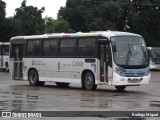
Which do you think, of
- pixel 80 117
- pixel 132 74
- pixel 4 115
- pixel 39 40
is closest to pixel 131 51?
pixel 132 74

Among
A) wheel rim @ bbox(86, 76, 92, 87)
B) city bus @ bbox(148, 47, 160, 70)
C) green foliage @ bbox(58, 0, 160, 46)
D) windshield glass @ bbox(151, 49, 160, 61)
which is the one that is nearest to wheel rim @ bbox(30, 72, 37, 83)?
wheel rim @ bbox(86, 76, 92, 87)

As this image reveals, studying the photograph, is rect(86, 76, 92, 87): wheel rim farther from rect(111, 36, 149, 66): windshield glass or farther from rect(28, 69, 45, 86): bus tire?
rect(28, 69, 45, 86): bus tire

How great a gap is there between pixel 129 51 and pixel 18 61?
842 centimetres

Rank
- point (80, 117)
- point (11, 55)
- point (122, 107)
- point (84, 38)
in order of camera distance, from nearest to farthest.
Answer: point (80, 117) < point (122, 107) < point (84, 38) < point (11, 55)

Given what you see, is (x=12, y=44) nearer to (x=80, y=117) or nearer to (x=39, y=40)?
(x=39, y=40)

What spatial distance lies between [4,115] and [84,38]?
47.9 ft

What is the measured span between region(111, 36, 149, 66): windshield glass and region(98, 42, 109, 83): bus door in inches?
23.0

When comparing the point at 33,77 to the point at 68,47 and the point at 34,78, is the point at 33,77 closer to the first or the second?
the point at 34,78

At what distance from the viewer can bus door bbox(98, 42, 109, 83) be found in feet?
79.6

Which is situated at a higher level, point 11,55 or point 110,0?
point 110,0

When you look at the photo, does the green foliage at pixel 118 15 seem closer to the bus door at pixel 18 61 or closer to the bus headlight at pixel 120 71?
the bus door at pixel 18 61

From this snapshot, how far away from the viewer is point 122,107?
16609 mm

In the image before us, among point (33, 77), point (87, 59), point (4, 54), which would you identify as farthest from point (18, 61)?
point (4, 54)

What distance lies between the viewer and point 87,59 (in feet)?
82.7
